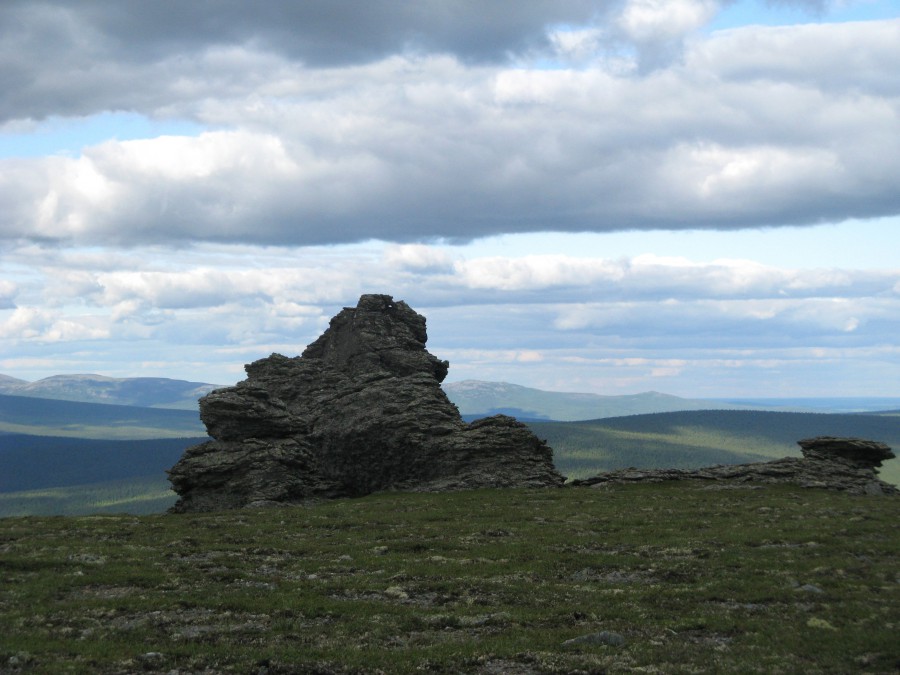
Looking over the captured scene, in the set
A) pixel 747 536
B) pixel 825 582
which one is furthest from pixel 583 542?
pixel 825 582

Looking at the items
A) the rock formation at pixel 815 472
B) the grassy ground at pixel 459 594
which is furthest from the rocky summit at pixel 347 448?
the grassy ground at pixel 459 594

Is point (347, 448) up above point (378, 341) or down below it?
below

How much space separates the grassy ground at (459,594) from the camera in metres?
24.5

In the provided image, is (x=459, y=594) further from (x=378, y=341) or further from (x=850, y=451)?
(x=378, y=341)

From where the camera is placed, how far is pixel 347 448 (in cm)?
9050

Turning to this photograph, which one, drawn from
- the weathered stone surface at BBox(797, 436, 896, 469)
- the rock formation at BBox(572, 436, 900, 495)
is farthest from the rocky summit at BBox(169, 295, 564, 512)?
the weathered stone surface at BBox(797, 436, 896, 469)

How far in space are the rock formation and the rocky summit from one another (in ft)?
32.5

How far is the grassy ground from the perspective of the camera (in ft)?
80.4

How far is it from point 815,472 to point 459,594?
211ft

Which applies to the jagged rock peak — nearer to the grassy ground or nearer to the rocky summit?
the rocky summit

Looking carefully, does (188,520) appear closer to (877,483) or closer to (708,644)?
(708,644)

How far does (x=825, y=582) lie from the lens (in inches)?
1379

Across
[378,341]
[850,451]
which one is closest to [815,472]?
[850,451]

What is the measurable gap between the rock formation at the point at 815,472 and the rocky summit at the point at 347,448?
990 cm
